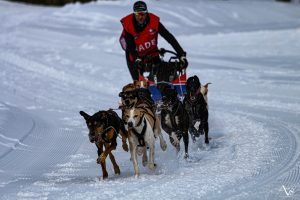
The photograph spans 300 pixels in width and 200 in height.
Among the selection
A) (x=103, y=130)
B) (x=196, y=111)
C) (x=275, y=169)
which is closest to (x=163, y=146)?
(x=196, y=111)

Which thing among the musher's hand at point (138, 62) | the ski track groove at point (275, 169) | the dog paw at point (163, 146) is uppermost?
the musher's hand at point (138, 62)

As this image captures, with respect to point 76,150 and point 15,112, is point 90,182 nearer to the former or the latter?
point 76,150

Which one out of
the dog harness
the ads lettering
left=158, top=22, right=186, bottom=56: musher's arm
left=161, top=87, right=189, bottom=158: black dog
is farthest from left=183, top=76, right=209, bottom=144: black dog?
the dog harness

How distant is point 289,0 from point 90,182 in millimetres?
29905

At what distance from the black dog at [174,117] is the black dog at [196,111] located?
44 centimetres

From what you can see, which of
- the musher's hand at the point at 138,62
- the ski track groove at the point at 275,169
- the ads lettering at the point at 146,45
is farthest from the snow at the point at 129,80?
the ads lettering at the point at 146,45

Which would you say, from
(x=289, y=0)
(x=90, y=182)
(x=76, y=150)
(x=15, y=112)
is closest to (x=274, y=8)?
(x=289, y=0)

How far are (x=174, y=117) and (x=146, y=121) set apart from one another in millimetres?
930

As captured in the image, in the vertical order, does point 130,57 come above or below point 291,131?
above

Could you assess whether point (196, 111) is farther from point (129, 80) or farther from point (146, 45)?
point (129, 80)

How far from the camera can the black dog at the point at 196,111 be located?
9.06 meters

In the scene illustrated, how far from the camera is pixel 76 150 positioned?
927 centimetres

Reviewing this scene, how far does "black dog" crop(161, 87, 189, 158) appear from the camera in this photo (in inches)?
333

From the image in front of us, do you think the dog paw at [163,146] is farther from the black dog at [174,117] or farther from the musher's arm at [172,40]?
the musher's arm at [172,40]
